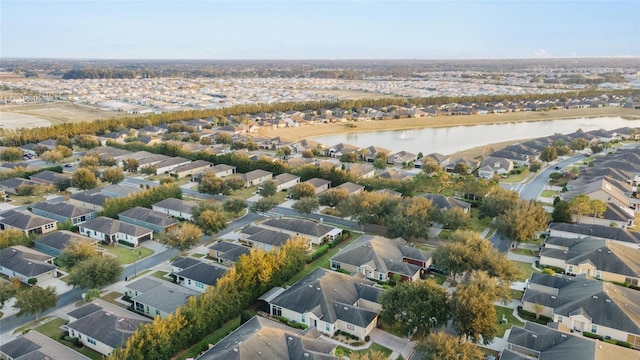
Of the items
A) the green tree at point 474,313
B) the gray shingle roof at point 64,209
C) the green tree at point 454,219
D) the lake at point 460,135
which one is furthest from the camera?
the lake at point 460,135

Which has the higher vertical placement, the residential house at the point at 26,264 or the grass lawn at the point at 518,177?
the residential house at the point at 26,264

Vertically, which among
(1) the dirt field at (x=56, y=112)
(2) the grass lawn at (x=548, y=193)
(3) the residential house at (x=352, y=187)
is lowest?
(2) the grass lawn at (x=548, y=193)

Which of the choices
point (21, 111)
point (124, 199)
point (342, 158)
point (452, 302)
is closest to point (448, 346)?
point (452, 302)

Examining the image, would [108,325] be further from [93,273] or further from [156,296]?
[93,273]

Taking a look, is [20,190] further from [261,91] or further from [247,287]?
[261,91]

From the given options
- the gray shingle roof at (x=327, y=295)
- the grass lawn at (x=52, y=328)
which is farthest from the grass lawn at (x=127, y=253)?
the gray shingle roof at (x=327, y=295)

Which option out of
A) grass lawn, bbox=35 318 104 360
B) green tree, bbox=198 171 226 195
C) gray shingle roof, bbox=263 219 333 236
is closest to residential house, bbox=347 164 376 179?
green tree, bbox=198 171 226 195

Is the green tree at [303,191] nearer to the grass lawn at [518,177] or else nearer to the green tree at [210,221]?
the green tree at [210,221]
